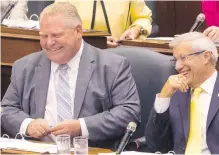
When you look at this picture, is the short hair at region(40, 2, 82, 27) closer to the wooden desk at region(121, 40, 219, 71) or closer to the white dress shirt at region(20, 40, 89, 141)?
the white dress shirt at region(20, 40, 89, 141)

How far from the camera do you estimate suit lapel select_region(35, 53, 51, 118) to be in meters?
3.48

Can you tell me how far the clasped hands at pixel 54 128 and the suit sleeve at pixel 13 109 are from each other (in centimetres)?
16

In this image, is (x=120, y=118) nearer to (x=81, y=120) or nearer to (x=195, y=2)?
(x=81, y=120)

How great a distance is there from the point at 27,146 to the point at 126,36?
1751 millimetres

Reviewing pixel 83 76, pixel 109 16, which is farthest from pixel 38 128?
pixel 109 16

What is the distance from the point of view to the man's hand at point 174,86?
10.3ft

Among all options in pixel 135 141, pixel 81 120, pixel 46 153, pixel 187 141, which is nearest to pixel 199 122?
pixel 187 141

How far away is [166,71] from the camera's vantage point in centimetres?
354

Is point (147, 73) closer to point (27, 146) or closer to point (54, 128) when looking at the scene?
point (54, 128)

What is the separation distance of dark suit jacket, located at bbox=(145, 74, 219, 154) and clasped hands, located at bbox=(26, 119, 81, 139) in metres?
0.38

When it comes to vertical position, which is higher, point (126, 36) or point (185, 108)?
point (126, 36)

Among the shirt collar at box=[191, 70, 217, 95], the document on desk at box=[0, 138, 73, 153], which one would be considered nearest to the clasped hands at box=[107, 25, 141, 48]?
the shirt collar at box=[191, 70, 217, 95]

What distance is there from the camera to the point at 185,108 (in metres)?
3.26

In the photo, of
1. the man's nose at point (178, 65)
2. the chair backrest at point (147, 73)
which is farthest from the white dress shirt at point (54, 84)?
the man's nose at point (178, 65)
